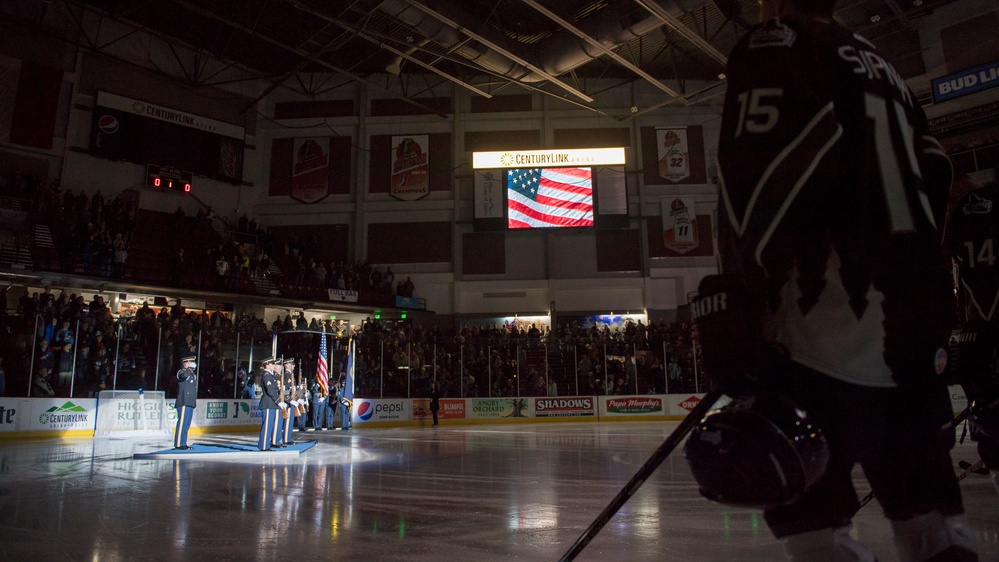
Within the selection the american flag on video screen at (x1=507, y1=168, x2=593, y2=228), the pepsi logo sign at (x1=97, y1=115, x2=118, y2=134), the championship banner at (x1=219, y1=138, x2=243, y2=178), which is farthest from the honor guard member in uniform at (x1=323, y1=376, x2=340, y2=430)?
the pepsi logo sign at (x1=97, y1=115, x2=118, y2=134)

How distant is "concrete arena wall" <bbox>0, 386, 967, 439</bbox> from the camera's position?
1489 centimetres

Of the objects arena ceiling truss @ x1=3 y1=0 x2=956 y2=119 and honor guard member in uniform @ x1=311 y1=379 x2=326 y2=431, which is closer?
honor guard member in uniform @ x1=311 y1=379 x2=326 y2=431

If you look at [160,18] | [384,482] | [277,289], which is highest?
[160,18]

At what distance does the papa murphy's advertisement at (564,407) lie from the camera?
22.4 metres

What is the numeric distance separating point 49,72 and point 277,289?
11759 millimetres

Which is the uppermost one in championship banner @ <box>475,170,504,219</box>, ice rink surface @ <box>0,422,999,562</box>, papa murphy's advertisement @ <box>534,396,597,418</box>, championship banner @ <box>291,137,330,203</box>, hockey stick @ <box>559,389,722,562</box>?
championship banner @ <box>291,137,330,203</box>

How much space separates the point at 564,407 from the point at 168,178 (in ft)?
61.5

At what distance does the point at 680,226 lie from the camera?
1155 inches

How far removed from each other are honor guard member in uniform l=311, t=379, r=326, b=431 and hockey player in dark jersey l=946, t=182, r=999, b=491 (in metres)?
16.6

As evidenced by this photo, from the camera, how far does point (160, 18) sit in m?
25.3

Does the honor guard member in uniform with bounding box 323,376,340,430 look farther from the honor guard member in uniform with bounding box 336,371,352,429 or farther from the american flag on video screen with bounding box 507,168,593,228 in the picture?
the american flag on video screen with bounding box 507,168,593,228

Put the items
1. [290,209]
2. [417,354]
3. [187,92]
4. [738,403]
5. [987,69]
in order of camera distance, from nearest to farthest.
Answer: [738,403], [987,69], [417,354], [187,92], [290,209]

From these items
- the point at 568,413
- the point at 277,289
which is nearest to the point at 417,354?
the point at 568,413

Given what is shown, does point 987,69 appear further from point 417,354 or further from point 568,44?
point 417,354
